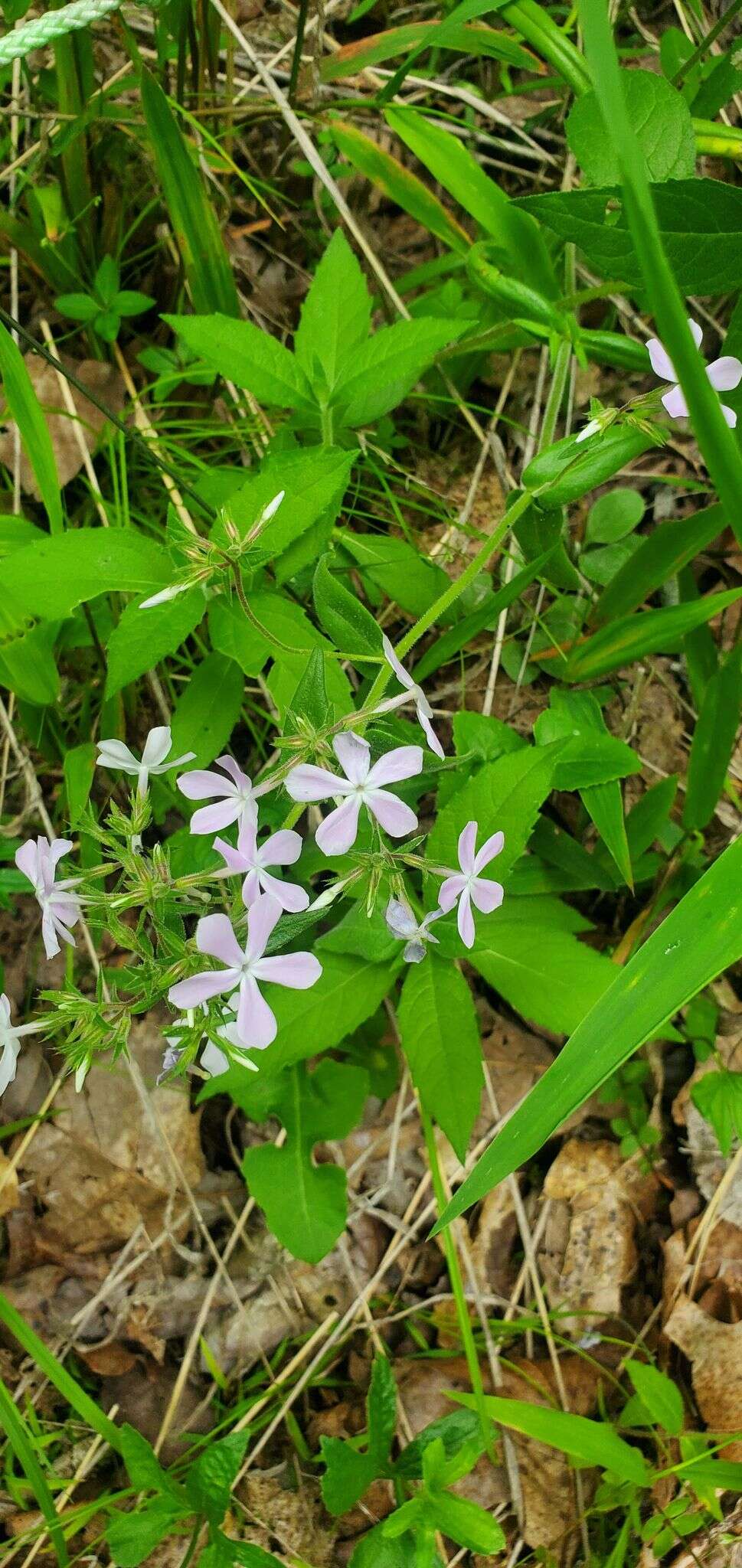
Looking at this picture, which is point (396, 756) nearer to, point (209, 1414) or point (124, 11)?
point (209, 1414)

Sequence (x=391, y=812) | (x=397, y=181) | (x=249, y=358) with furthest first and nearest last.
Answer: (x=397, y=181), (x=249, y=358), (x=391, y=812)

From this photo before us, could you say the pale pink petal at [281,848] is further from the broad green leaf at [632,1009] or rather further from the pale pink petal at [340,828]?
the broad green leaf at [632,1009]

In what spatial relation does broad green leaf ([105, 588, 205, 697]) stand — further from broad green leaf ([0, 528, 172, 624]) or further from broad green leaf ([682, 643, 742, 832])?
broad green leaf ([682, 643, 742, 832])

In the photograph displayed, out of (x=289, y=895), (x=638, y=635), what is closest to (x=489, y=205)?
(x=638, y=635)

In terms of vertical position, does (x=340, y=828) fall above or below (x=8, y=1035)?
above

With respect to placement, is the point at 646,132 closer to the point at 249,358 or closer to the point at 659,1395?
the point at 249,358

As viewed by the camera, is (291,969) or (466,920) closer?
(291,969)

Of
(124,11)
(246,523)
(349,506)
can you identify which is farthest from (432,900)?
(124,11)
